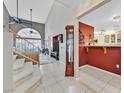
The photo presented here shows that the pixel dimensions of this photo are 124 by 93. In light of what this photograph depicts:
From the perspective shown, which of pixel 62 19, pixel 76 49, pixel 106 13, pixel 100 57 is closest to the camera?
pixel 76 49

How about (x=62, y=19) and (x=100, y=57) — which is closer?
(x=100, y=57)

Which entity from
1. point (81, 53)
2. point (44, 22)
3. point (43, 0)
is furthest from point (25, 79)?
point (44, 22)

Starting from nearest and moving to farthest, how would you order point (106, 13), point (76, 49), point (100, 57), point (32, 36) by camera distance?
point (76, 49) < point (100, 57) < point (106, 13) < point (32, 36)

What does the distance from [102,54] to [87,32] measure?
2.90 m

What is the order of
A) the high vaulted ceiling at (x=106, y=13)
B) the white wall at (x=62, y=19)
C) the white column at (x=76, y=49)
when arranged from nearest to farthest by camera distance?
the white column at (x=76, y=49) → the high vaulted ceiling at (x=106, y=13) → the white wall at (x=62, y=19)

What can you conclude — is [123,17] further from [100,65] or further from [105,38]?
[105,38]

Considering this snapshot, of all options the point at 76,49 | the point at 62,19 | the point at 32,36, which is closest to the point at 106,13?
the point at 76,49

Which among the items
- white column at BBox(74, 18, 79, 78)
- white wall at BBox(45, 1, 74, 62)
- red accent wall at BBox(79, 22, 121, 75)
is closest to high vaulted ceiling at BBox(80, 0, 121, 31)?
red accent wall at BBox(79, 22, 121, 75)

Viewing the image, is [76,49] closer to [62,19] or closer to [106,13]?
[106,13]

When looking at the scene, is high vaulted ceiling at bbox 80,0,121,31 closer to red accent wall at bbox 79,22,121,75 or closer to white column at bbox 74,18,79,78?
red accent wall at bbox 79,22,121,75

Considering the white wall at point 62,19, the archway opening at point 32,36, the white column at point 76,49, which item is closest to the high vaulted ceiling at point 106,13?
the white wall at point 62,19

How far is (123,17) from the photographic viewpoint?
71 centimetres

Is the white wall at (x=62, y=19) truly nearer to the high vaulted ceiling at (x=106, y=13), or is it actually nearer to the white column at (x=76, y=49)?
the high vaulted ceiling at (x=106, y=13)

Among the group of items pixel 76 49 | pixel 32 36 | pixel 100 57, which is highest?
pixel 32 36
